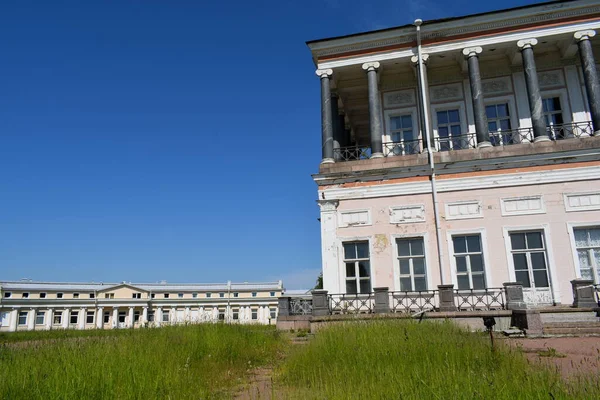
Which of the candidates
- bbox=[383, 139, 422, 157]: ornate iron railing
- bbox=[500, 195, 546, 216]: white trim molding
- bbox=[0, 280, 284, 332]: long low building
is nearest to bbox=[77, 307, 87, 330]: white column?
bbox=[0, 280, 284, 332]: long low building

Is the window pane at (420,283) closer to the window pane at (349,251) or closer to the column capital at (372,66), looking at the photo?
the window pane at (349,251)

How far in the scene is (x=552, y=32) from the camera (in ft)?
51.3

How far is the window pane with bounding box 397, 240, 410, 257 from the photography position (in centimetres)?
1505

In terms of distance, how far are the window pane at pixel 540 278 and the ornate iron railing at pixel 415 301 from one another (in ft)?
10.4

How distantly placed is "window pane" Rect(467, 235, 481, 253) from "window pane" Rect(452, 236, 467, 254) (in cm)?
13

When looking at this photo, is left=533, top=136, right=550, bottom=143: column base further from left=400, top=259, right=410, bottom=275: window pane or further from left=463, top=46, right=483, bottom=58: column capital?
left=400, top=259, right=410, bottom=275: window pane

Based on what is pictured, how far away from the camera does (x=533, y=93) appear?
15102mm

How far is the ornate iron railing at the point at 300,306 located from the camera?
14.9 metres

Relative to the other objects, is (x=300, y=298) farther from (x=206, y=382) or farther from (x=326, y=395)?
(x=326, y=395)

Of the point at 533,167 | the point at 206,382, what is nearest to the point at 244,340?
the point at 206,382

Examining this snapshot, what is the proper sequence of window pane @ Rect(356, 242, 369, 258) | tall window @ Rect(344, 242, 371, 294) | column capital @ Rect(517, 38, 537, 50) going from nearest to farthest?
tall window @ Rect(344, 242, 371, 294), window pane @ Rect(356, 242, 369, 258), column capital @ Rect(517, 38, 537, 50)

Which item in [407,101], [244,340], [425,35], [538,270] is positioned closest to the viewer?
[244,340]

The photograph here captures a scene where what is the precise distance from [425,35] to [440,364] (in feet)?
46.8

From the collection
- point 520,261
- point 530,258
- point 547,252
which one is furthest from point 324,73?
point 547,252
